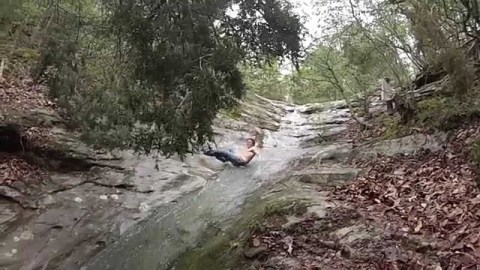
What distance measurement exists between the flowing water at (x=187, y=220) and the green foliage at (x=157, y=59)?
1.28 metres

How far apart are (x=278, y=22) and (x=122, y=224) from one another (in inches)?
146

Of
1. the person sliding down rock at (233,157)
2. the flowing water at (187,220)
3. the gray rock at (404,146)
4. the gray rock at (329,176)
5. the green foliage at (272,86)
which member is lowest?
the flowing water at (187,220)

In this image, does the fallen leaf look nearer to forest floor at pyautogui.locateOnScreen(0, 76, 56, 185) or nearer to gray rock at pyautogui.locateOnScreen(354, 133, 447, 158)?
gray rock at pyautogui.locateOnScreen(354, 133, 447, 158)

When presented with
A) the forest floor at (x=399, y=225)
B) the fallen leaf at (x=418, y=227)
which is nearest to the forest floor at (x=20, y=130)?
the forest floor at (x=399, y=225)

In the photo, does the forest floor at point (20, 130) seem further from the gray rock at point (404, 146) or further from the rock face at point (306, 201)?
the gray rock at point (404, 146)

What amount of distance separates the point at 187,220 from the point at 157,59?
2718 mm

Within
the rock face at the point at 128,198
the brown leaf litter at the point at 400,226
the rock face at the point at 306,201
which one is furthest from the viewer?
the rock face at the point at 128,198

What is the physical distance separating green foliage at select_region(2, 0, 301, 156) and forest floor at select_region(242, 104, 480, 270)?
164cm

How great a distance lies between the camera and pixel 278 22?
6344 millimetres

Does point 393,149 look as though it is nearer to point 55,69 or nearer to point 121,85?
point 121,85

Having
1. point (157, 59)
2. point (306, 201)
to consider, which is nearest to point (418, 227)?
point (306, 201)

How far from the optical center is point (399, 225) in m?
4.86

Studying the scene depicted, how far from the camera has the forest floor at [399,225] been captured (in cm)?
415

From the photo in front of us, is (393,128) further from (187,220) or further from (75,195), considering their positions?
(75,195)
